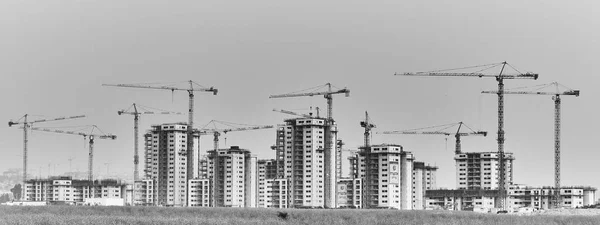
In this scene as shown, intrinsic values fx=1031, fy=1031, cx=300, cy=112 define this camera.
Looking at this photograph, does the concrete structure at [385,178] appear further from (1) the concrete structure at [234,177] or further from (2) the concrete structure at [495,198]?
(1) the concrete structure at [234,177]

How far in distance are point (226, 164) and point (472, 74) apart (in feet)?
171

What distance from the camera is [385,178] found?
177 meters

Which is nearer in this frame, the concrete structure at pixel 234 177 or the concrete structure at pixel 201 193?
the concrete structure at pixel 234 177

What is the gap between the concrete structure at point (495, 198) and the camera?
19075 cm

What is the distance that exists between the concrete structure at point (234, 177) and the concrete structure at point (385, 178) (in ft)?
83.4

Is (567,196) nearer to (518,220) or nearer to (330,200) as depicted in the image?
(330,200)

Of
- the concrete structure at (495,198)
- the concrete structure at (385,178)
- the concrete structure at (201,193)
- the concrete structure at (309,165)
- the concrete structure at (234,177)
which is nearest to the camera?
the concrete structure at (309,165)

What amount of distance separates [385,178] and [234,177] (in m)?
31.9

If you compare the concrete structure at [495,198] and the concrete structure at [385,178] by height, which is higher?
the concrete structure at [385,178]

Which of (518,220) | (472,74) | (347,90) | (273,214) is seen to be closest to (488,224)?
(518,220)

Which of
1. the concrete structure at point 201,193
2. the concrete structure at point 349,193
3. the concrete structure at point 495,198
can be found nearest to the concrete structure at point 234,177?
the concrete structure at point 201,193

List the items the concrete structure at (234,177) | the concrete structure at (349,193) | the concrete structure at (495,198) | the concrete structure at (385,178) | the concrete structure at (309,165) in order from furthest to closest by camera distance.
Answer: the concrete structure at (234,177) → the concrete structure at (495,198) → the concrete structure at (349,193) → the concrete structure at (385,178) → the concrete structure at (309,165)

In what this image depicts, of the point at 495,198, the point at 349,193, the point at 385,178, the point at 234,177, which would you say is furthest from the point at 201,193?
the point at 495,198

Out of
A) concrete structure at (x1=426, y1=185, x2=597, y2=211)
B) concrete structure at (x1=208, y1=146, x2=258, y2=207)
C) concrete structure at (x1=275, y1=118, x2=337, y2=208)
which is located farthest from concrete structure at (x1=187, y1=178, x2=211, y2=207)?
concrete structure at (x1=426, y1=185, x2=597, y2=211)
